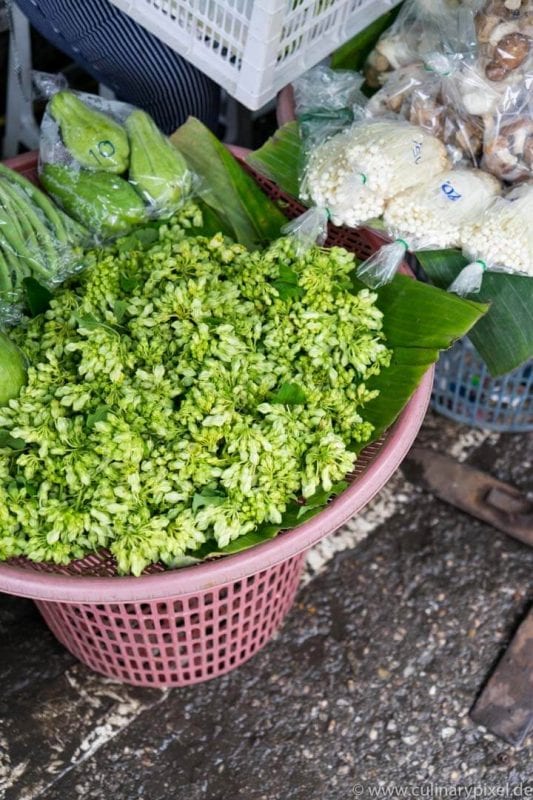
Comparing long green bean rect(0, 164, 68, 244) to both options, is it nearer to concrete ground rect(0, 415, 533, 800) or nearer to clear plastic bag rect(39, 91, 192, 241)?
clear plastic bag rect(39, 91, 192, 241)

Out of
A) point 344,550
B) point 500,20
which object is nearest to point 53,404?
point 344,550

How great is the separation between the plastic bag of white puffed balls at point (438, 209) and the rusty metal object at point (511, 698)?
109 centimetres

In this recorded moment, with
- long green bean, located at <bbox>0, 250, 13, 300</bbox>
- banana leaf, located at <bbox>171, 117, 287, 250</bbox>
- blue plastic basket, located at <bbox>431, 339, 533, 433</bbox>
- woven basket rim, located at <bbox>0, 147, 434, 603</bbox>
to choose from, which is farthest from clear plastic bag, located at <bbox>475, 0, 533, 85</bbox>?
long green bean, located at <bbox>0, 250, 13, 300</bbox>

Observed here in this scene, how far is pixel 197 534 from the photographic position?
5.62 feet

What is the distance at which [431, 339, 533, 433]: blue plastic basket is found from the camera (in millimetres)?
2678

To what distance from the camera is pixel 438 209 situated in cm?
212

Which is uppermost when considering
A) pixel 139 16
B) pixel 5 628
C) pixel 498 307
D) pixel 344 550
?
pixel 139 16

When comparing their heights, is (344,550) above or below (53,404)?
below

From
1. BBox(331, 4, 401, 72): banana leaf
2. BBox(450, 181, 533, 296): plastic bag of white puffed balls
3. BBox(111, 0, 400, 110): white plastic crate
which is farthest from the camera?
BBox(331, 4, 401, 72): banana leaf

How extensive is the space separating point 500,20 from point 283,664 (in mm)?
1696

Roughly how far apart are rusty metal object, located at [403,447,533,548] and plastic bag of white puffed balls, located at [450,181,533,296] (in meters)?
0.79

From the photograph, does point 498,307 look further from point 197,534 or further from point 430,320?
point 197,534

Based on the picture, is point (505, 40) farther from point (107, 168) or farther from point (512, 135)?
point (107, 168)

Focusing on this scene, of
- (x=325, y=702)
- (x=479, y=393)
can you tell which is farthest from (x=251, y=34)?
(x=325, y=702)
